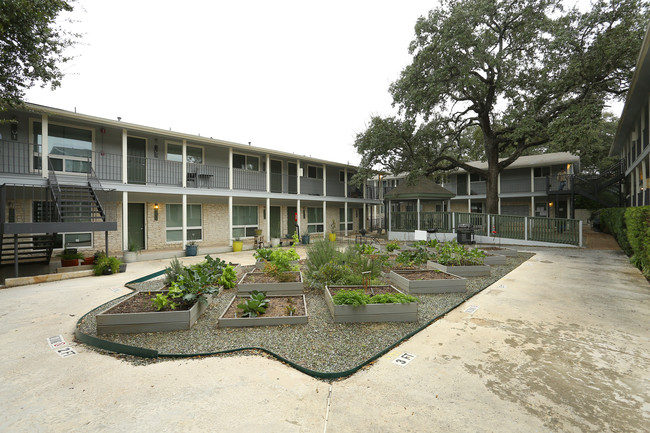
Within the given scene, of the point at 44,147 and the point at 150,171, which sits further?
the point at 150,171

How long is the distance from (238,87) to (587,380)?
1098 inches

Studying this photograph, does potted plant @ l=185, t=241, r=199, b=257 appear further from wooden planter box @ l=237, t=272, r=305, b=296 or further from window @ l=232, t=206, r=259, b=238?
wooden planter box @ l=237, t=272, r=305, b=296

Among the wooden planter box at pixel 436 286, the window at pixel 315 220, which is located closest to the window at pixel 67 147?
the window at pixel 315 220

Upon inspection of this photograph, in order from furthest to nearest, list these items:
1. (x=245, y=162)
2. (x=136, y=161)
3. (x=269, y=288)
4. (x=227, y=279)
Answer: (x=245, y=162), (x=136, y=161), (x=227, y=279), (x=269, y=288)

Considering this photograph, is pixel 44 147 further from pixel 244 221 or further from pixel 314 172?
pixel 314 172

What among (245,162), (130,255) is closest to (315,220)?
(245,162)

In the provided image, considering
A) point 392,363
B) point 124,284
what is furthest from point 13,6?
point 392,363

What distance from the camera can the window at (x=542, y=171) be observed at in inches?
870

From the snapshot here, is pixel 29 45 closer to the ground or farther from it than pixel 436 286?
farther from it

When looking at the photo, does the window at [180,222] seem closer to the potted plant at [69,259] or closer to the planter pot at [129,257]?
the planter pot at [129,257]

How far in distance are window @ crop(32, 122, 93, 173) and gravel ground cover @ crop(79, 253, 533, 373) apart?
8863mm

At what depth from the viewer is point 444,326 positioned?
425cm

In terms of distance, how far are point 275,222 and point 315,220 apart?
3.54 m

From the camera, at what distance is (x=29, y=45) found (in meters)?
7.84
